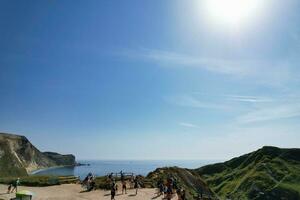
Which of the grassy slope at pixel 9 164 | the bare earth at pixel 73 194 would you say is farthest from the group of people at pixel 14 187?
the grassy slope at pixel 9 164

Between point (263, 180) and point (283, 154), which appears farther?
point (283, 154)

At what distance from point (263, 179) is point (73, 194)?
445 feet

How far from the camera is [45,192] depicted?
4984 cm

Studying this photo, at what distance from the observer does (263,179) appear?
166250mm

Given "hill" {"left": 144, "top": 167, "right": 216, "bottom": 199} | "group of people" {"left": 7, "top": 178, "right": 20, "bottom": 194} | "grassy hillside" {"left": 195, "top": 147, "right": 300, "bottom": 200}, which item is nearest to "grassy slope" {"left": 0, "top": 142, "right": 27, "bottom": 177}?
"hill" {"left": 144, "top": 167, "right": 216, "bottom": 199}

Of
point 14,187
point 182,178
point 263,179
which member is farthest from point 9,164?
point 263,179

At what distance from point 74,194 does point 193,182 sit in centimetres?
4158

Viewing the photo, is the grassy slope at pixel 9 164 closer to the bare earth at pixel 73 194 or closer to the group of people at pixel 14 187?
the group of people at pixel 14 187

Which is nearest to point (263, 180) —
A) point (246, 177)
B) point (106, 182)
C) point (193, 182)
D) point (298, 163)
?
point (246, 177)

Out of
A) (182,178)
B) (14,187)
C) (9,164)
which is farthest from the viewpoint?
(9,164)

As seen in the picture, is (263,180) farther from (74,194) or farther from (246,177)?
(74,194)

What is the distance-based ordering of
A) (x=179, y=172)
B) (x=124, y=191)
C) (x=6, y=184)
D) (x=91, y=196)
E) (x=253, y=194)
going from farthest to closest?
(x=253, y=194) → (x=179, y=172) → (x=6, y=184) → (x=124, y=191) → (x=91, y=196)

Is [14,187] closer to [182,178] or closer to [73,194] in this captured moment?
[73,194]

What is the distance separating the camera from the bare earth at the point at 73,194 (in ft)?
151
